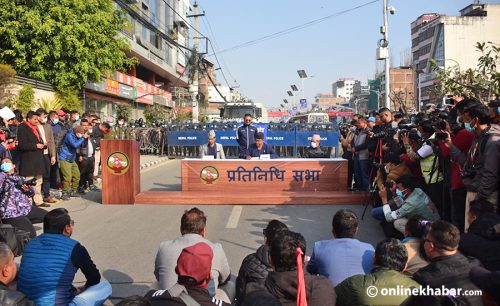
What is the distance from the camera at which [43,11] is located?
22625 mm

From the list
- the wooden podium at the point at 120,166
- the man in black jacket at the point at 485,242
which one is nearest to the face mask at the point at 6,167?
the wooden podium at the point at 120,166

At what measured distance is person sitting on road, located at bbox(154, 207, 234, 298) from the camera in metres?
4.14

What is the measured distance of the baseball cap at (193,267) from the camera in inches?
120

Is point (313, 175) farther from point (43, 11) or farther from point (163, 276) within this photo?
point (43, 11)

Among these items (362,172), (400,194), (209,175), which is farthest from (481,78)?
(209,175)

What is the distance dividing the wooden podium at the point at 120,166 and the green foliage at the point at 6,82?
10.5 metres

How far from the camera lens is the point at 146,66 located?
160 ft

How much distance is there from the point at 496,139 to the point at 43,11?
22.5m

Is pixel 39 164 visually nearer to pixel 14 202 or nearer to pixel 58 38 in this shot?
pixel 14 202

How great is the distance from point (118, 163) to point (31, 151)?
1.75 meters

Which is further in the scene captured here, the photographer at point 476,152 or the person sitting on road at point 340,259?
the photographer at point 476,152

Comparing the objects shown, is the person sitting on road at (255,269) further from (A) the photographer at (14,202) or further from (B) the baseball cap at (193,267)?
(A) the photographer at (14,202)

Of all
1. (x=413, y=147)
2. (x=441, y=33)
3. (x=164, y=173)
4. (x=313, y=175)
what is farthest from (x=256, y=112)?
(x=441, y=33)

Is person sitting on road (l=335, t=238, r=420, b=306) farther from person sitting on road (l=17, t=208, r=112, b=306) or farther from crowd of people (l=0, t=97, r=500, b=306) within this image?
person sitting on road (l=17, t=208, r=112, b=306)
